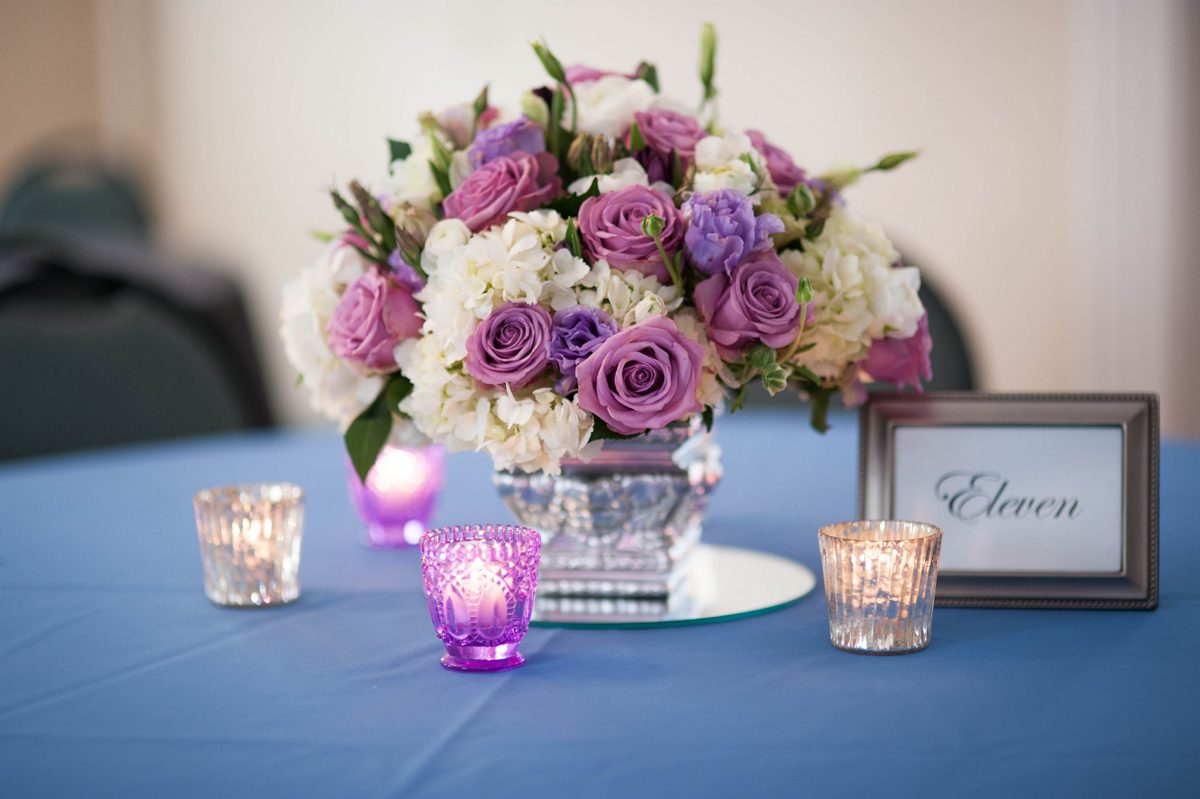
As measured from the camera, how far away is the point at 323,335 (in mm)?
979

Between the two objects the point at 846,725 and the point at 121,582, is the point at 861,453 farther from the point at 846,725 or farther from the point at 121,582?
the point at 121,582

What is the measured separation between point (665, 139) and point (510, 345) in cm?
21

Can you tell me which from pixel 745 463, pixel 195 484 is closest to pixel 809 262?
pixel 745 463

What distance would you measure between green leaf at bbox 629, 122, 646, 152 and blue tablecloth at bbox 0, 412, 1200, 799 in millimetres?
346

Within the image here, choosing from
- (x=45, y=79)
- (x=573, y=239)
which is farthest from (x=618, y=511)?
(x=45, y=79)

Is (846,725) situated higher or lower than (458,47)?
lower

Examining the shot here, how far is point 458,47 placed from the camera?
14.4ft

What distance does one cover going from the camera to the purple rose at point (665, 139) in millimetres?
931

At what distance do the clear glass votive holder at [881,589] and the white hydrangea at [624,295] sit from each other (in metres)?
0.19

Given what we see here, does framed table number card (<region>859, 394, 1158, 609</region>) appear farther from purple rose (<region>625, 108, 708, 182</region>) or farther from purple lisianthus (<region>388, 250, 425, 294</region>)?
purple lisianthus (<region>388, 250, 425, 294</region>)

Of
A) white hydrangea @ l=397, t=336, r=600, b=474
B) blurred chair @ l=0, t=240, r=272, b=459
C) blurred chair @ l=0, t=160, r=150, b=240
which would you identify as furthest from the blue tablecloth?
blurred chair @ l=0, t=160, r=150, b=240

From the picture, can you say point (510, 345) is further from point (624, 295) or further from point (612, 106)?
point (612, 106)

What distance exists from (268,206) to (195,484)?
351 centimetres

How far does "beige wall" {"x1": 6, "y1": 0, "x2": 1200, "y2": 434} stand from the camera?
3.43m
